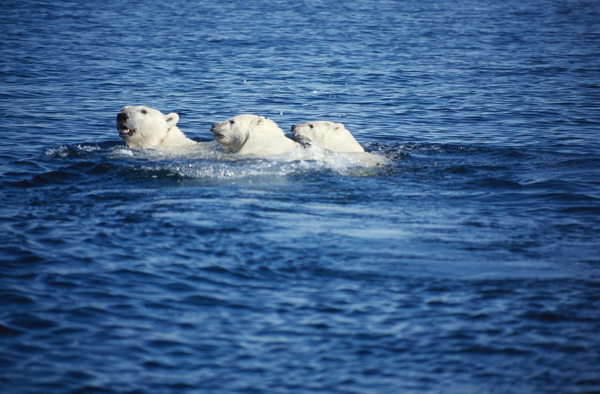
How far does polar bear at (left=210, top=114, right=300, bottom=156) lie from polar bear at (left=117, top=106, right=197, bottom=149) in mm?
1103

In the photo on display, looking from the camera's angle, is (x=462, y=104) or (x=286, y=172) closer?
(x=286, y=172)

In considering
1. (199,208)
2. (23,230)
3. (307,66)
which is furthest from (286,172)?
(307,66)

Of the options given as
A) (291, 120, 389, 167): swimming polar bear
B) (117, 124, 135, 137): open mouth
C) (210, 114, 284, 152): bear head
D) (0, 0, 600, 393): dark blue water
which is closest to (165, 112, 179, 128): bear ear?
(117, 124, 135, 137): open mouth

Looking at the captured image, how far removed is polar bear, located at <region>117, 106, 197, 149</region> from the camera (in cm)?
1259

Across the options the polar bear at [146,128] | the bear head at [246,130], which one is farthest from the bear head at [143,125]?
the bear head at [246,130]

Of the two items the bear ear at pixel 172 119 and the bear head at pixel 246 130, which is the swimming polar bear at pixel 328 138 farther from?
the bear ear at pixel 172 119

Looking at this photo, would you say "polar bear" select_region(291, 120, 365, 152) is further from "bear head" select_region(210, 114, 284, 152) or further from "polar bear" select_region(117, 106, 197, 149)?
"polar bear" select_region(117, 106, 197, 149)

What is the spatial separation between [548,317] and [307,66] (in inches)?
716

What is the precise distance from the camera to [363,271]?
25.2 feet

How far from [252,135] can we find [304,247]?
13.8 feet

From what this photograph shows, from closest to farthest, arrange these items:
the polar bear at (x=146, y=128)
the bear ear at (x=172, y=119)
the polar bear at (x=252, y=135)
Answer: the polar bear at (x=252, y=135) → the polar bear at (x=146, y=128) → the bear ear at (x=172, y=119)

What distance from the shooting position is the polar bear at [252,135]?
1186 cm

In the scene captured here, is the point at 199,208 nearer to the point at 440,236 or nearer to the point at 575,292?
the point at 440,236

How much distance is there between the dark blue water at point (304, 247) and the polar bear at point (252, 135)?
0.38 metres
